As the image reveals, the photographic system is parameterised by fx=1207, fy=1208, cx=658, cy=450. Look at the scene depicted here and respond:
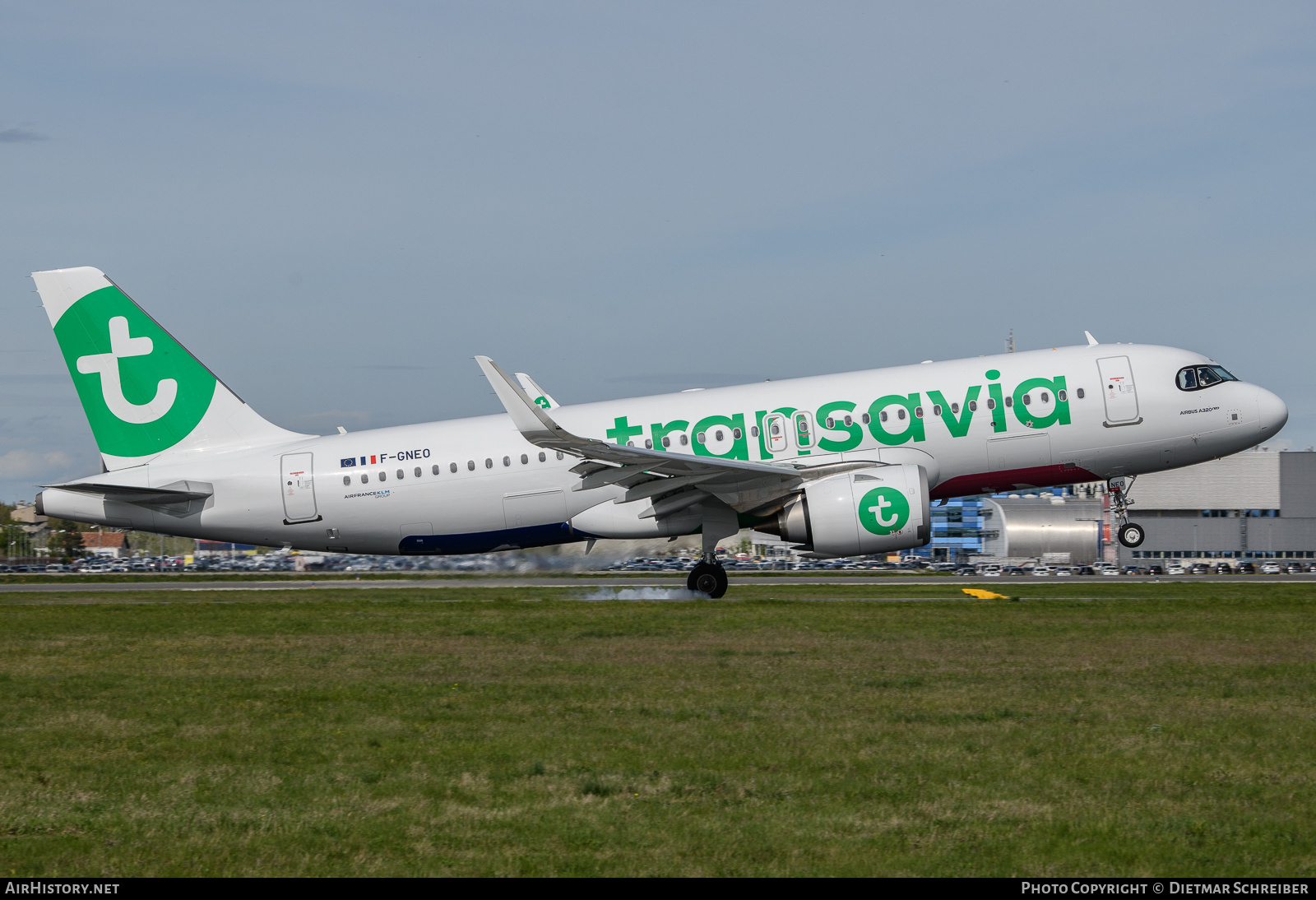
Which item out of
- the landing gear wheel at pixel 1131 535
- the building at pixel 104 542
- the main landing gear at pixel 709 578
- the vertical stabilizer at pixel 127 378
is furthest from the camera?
the building at pixel 104 542

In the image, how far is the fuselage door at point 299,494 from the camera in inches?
1063

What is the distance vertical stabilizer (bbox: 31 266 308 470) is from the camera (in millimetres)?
27141

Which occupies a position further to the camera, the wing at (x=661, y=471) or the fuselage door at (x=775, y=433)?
the fuselage door at (x=775, y=433)

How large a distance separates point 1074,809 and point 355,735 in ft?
21.7

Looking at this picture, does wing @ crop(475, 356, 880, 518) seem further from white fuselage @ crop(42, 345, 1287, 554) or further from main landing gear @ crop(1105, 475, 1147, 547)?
main landing gear @ crop(1105, 475, 1147, 547)

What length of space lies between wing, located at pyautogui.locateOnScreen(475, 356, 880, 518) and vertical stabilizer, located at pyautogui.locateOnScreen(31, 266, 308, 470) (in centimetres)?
827

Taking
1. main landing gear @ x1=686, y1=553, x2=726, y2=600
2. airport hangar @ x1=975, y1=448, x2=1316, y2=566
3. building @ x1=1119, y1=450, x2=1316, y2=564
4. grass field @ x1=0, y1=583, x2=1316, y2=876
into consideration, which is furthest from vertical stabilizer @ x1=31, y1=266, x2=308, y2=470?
building @ x1=1119, y1=450, x2=1316, y2=564

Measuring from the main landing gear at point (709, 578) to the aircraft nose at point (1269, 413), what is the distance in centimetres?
1203

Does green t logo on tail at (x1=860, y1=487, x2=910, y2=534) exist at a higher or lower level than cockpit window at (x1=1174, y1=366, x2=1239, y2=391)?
lower

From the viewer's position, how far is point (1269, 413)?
85.1 feet

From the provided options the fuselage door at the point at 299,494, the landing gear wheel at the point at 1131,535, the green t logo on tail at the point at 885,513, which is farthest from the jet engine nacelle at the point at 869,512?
the fuselage door at the point at 299,494

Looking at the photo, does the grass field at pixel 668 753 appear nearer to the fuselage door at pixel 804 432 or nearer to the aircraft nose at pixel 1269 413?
the fuselage door at pixel 804 432

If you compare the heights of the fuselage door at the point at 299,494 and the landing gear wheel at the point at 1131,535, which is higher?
the fuselage door at the point at 299,494
